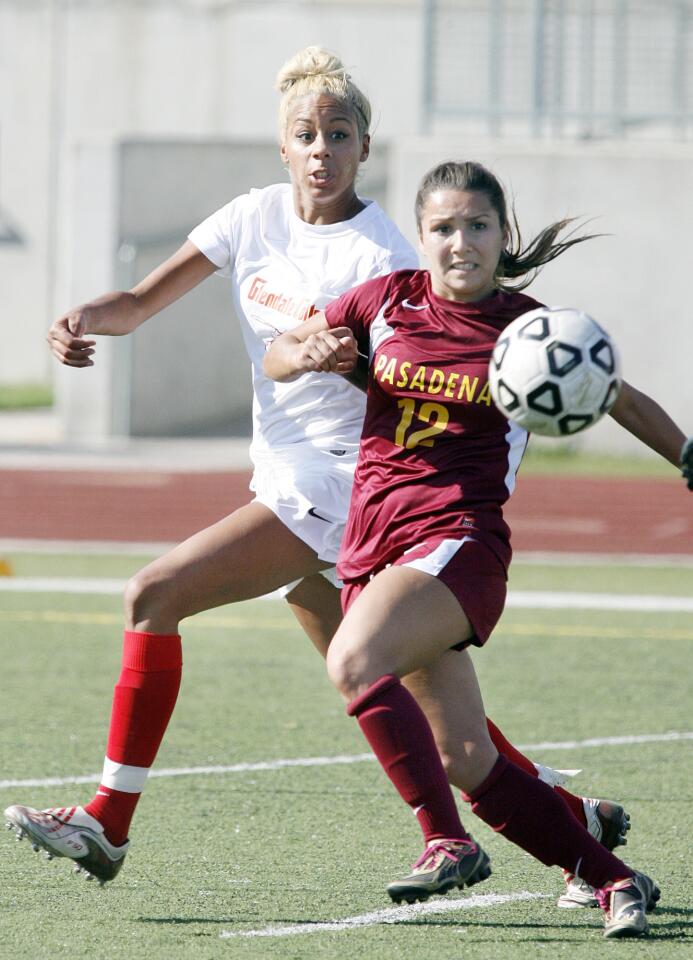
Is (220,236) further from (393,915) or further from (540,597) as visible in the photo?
(540,597)

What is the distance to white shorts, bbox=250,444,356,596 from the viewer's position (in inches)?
176

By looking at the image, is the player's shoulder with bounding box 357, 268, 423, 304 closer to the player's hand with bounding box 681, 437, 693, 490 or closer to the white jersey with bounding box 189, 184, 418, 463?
the white jersey with bounding box 189, 184, 418, 463

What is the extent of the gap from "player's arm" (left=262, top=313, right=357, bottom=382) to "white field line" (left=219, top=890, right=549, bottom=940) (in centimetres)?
134

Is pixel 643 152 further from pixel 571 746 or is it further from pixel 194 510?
pixel 571 746

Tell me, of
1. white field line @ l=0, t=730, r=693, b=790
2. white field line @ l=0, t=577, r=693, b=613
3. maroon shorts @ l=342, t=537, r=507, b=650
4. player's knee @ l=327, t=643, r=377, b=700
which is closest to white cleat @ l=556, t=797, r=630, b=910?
maroon shorts @ l=342, t=537, r=507, b=650

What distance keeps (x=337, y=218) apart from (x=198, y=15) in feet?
78.9

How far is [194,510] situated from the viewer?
47.7ft

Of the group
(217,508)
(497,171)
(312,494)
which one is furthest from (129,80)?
(312,494)

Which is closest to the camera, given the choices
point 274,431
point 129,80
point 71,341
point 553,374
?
point 553,374

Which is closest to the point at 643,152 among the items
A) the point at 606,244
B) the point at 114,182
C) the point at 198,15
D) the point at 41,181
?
the point at 606,244

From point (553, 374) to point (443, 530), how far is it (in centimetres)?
45

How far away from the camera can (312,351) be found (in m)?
4.01

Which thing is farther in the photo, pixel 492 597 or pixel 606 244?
pixel 606 244

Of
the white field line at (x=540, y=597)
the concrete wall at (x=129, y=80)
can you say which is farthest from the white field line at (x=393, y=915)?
the concrete wall at (x=129, y=80)
